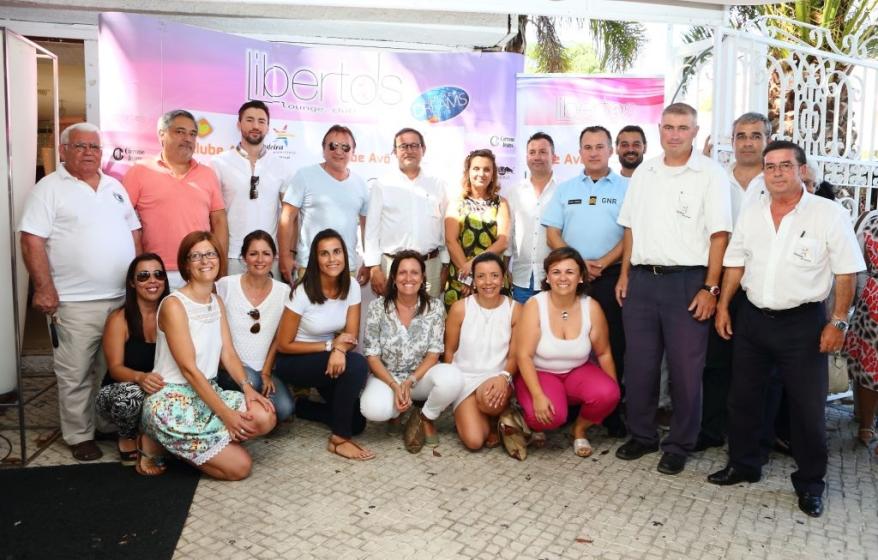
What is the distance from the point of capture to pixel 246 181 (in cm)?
475

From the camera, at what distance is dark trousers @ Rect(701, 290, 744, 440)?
4047 mm

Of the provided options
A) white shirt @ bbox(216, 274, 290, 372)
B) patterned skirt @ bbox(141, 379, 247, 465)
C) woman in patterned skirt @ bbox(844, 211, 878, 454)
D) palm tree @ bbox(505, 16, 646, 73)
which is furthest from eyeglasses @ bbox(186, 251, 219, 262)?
palm tree @ bbox(505, 16, 646, 73)

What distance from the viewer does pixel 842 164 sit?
18.5 feet

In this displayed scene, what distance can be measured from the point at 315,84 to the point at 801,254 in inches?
150

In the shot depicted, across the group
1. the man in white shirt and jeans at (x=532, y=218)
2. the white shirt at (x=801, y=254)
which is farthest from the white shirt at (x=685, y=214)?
the man in white shirt and jeans at (x=532, y=218)

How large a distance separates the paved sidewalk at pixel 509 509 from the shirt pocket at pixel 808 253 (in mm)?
1129

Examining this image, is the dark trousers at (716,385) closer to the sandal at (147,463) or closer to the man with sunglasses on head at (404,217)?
the man with sunglasses on head at (404,217)

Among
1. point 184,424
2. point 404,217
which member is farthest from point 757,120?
point 184,424

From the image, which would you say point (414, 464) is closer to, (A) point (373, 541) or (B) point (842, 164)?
(A) point (373, 541)

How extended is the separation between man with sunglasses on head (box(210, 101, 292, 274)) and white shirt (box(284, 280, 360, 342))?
0.89 m

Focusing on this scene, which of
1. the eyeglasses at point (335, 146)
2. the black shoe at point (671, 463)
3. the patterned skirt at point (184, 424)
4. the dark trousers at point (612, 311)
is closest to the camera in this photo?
the patterned skirt at point (184, 424)

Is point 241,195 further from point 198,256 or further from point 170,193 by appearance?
point 198,256

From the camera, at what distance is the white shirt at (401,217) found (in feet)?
15.5

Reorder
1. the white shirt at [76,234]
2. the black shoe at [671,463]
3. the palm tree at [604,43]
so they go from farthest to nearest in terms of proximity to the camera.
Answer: the palm tree at [604,43] < the white shirt at [76,234] < the black shoe at [671,463]
